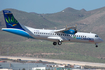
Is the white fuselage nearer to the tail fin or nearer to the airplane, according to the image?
the airplane

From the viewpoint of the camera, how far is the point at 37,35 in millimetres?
67562

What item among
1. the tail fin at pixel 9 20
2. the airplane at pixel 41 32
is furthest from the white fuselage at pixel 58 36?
the tail fin at pixel 9 20

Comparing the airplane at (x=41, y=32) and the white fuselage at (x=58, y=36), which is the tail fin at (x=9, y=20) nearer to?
the airplane at (x=41, y=32)

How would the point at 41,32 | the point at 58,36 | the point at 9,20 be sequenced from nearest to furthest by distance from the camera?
1. the point at 9,20
2. the point at 41,32
3. the point at 58,36

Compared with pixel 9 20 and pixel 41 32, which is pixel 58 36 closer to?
pixel 41 32

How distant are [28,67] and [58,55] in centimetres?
4022

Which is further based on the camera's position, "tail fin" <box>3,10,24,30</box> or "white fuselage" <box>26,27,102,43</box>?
"white fuselage" <box>26,27,102,43</box>

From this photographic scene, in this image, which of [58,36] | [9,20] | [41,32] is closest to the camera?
[9,20]

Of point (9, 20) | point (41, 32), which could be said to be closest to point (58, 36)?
point (41, 32)

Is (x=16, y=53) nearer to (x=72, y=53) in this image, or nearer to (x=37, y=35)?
(x=72, y=53)

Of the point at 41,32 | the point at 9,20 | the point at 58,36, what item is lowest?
the point at 58,36

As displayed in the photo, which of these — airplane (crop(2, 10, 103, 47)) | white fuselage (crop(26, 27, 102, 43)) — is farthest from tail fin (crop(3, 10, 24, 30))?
white fuselage (crop(26, 27, 102, 43))

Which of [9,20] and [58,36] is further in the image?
[58,36]

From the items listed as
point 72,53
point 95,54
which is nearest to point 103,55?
point 95,54
